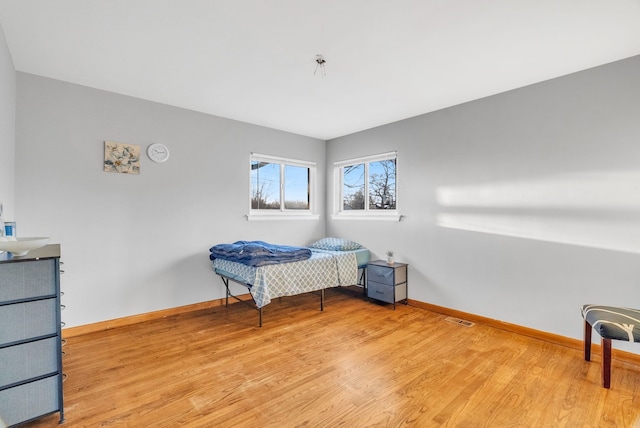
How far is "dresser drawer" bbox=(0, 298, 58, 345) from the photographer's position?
4.90ft

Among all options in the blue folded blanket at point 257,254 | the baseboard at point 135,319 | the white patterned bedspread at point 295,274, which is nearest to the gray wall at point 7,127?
the baseboard at point 135,319

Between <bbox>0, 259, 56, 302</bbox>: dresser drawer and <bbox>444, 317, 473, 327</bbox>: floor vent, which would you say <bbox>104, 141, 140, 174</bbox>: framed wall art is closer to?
<bbox>0, 259, 56, 302</bbox>: dresser drawer

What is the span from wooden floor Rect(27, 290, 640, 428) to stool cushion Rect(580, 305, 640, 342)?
16.3 inches

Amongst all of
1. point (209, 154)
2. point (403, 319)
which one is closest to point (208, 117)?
point (209, 154)

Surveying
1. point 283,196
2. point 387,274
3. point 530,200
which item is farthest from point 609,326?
point 283,196

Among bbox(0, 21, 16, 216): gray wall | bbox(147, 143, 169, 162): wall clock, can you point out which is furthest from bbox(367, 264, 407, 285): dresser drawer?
bbox(0, 21, 16, 216): gray wall

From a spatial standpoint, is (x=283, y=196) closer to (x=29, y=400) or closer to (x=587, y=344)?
(x=29, y=400)

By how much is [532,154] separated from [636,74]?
86cm

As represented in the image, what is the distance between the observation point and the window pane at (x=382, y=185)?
4.17 meters

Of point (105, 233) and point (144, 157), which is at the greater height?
point (144, 157)

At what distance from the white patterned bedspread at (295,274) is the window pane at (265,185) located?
110 cm

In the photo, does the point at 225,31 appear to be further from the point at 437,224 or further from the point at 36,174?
the point at 437,224

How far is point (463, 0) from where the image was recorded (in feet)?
5.65

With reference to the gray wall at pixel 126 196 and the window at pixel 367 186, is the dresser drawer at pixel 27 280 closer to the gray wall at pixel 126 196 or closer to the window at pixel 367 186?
the gray wall at pixel 126 196
